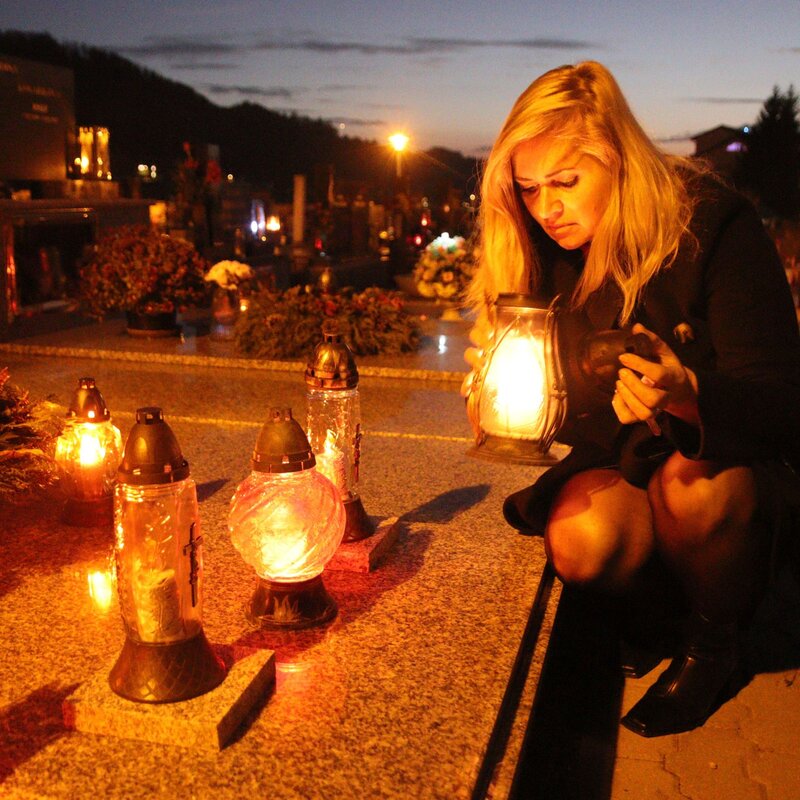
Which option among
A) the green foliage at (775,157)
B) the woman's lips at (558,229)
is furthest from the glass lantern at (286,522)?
the green foliage at (775,157)

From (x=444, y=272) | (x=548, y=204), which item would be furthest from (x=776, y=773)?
(x=444, y=272)

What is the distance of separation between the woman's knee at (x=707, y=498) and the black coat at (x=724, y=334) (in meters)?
0.05

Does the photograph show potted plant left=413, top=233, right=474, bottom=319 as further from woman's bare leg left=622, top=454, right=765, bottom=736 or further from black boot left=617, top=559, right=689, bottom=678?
woman's bare leg left=622, top=454, right=765, bottom=736

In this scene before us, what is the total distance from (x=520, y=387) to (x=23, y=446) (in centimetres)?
145

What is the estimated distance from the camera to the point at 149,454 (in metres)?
1.62

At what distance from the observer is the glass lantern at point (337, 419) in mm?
2402

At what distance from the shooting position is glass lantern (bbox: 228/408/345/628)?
1955mm

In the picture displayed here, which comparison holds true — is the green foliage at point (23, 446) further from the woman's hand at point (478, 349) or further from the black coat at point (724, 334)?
the black coat at point (724, 334)

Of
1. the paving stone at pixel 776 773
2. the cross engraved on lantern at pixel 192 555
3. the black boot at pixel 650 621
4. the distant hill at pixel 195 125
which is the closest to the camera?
the cross engraved on lantern at pixel 192 555

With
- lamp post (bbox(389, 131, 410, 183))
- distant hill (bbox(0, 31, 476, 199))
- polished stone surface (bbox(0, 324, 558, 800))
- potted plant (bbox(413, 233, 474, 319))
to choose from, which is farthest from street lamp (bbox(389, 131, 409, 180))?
distant hill (bbox(0, 31, 476, 199))

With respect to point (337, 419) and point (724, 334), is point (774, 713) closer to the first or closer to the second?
point (724, 334)

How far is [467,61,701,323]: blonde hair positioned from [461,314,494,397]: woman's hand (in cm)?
25

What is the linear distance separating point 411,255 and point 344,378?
12913 mm

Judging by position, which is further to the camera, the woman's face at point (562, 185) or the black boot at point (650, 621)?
the black boot at point (650, 621)
